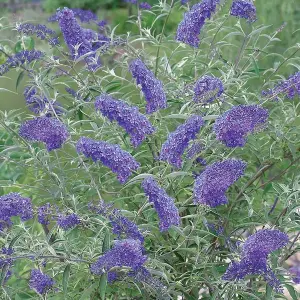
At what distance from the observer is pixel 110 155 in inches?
76.0

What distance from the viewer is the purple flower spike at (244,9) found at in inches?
94.3

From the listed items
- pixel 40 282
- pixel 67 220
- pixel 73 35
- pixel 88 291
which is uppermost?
pixel 73 35

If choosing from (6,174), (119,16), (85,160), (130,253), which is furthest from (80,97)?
(119,16)

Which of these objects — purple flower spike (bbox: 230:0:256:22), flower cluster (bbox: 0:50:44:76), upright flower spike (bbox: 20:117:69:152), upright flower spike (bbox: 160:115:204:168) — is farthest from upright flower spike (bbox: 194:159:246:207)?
flower cluster (bbox: 0:50:44:76)

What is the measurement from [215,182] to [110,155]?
30 cm

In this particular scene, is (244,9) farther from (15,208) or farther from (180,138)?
(15,208)

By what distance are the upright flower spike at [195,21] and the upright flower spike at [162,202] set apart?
0.70 m

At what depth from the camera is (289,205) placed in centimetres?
223

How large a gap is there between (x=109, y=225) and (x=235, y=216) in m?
0.61

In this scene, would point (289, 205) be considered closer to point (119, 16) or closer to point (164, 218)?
point (164, 218)

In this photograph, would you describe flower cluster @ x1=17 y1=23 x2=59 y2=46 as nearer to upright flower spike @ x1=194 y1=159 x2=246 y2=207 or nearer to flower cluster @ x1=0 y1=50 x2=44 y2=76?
flower cluster @ x1=0 y1=50 x2=44 y2=76

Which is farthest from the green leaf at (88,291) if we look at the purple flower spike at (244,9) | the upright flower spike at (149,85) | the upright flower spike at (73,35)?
the purple flower spike at (244,9)

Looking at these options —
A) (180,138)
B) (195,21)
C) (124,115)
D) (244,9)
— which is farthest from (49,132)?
(244,9)

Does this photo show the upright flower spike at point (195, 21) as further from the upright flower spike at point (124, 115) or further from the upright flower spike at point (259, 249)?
the upright flower spike at point (259, 249)
